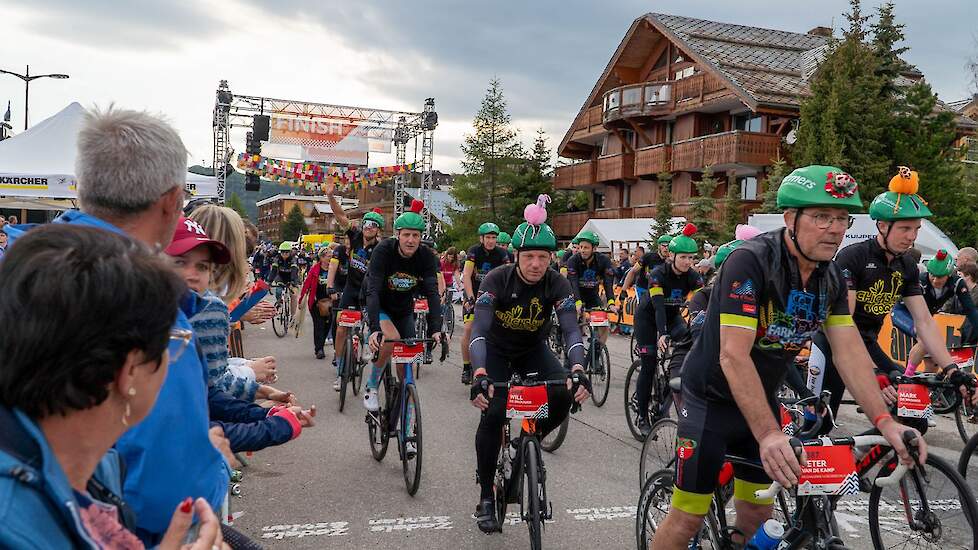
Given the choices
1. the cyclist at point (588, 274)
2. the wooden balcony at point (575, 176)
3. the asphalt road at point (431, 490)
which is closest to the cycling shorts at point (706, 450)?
the asphalt road at point (431, 490)

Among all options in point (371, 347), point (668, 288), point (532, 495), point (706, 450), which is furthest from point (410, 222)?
point (706, 450)

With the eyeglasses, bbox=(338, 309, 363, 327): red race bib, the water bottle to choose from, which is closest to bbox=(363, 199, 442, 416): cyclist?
bbox=(338, 309, 363, 327): red race bib

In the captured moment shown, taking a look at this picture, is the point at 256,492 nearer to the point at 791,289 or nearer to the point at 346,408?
the point at 346,408

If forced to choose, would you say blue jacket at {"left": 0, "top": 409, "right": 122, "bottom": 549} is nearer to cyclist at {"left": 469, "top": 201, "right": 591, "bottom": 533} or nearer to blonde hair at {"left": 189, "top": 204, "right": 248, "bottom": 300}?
blonde hair at {"left": 189, "top": 204, "right": 248, "bottom": 300}

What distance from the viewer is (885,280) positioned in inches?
213

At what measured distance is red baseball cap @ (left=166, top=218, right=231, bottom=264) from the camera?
2736mm

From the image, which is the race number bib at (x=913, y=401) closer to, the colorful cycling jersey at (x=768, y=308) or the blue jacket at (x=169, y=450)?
the colorful cycling jersey at (x=768, y=308)

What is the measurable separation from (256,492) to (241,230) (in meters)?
3.10

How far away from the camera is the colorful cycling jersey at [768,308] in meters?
3.13

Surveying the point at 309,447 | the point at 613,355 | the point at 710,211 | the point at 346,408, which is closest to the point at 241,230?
the point at 309,447

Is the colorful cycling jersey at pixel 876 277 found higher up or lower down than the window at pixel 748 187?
lower down

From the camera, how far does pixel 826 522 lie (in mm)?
3045

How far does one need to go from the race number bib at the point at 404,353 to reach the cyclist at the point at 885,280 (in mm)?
3138

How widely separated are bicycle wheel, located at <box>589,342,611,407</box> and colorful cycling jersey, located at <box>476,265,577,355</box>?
4.41 m
